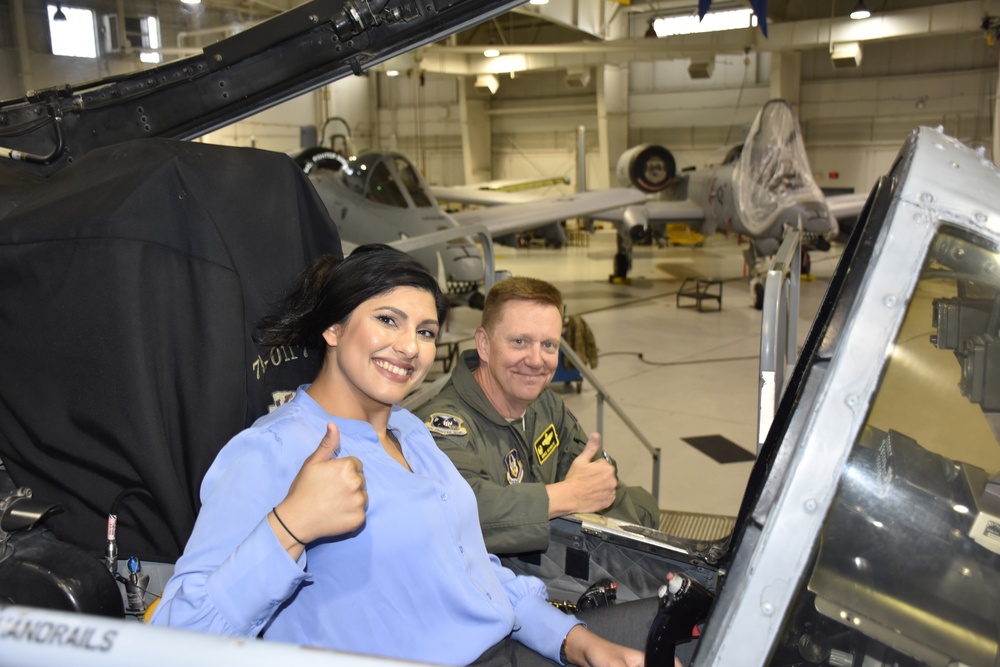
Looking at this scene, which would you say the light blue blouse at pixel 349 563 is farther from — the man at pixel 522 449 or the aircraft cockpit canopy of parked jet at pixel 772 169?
the aircraft cockpit canopy of parked jet at pixel 772 169

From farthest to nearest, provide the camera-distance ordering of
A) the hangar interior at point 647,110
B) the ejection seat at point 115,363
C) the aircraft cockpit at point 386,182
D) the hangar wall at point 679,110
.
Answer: the hangar wall at point 679,110
the aircraft cockpit at point 386,182
the hangar interior at point 647,110
the ejection seat at point 115,363

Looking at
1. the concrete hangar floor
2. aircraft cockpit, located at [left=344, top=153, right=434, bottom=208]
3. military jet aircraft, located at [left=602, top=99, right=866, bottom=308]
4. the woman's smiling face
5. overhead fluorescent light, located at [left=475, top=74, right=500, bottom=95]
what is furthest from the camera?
overhead fluorescent light, located at [left=475, top=74, right=500, bottom=95]

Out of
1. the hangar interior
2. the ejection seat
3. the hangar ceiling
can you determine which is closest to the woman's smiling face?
the ejection seat

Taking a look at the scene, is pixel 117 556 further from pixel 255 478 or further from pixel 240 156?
pixel 240 156

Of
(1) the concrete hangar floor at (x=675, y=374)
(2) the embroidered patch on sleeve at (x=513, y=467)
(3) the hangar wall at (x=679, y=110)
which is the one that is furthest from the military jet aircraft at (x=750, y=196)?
(2) the embroidered patch on sleeve at (x=513, y=467)

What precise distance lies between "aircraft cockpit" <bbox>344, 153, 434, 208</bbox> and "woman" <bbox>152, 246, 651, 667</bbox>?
23.8 ft

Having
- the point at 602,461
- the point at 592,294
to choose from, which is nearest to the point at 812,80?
the point at 592,294

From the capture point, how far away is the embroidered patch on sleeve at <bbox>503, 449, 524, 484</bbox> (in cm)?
223

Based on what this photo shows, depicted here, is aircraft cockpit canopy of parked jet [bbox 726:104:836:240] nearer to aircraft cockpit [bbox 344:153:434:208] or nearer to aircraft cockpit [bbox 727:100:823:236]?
aircraft cockpit [bbox 727:100:823:236]

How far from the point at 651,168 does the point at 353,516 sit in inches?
482

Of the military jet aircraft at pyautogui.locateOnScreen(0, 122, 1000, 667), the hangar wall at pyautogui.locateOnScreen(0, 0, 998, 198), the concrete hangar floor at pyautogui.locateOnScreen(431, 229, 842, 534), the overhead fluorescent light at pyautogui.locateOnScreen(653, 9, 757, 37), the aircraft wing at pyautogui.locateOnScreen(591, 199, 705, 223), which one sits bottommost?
the concrete hangar floor at pyautogui.locateOnScreen(431, 229, 842, 534)

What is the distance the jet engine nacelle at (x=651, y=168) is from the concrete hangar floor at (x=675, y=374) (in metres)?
1.61

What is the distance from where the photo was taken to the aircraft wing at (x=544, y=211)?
9.76 m

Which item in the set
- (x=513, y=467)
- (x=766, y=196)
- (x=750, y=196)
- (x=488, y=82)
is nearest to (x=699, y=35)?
(x=488, y=82)
